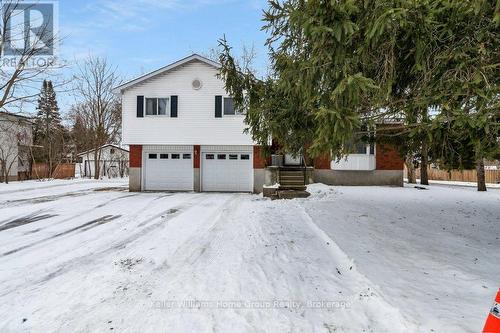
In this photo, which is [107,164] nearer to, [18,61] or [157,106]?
[18,61]

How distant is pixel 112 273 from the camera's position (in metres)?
4.64

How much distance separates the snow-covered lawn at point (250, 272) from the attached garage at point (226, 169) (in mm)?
6977

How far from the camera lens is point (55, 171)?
26.0 m

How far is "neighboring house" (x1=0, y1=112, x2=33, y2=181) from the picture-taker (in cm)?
2222

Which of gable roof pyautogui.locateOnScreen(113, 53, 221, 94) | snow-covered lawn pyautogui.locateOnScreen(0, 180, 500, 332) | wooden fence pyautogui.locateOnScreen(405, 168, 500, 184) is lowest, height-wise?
snow-covered lawn pyautogui.locateOnScreen(0, 180, 500, 332)

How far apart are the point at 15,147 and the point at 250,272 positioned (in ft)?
85.6

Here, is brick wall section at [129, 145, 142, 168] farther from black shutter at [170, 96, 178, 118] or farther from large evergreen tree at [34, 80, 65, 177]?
large evergreen tree at [34, 80, 65, 177]

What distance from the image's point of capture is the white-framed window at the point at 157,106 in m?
16.1

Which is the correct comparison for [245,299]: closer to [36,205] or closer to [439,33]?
[439,33]

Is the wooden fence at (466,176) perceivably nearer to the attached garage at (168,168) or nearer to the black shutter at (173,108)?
the attached garage at (168,168)

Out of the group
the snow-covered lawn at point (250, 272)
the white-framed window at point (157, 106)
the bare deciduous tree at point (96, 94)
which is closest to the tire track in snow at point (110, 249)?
the snow-covered lawn at point (250, 272)

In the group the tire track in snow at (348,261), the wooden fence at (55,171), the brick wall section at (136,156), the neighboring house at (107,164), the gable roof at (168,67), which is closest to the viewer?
the tire track in snow at (348,261)

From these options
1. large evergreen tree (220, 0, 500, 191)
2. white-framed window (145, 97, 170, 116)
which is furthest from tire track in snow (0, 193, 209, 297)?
white-framed window (145, 97, 170, 116)

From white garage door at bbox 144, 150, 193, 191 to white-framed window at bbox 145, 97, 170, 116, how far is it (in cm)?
197
